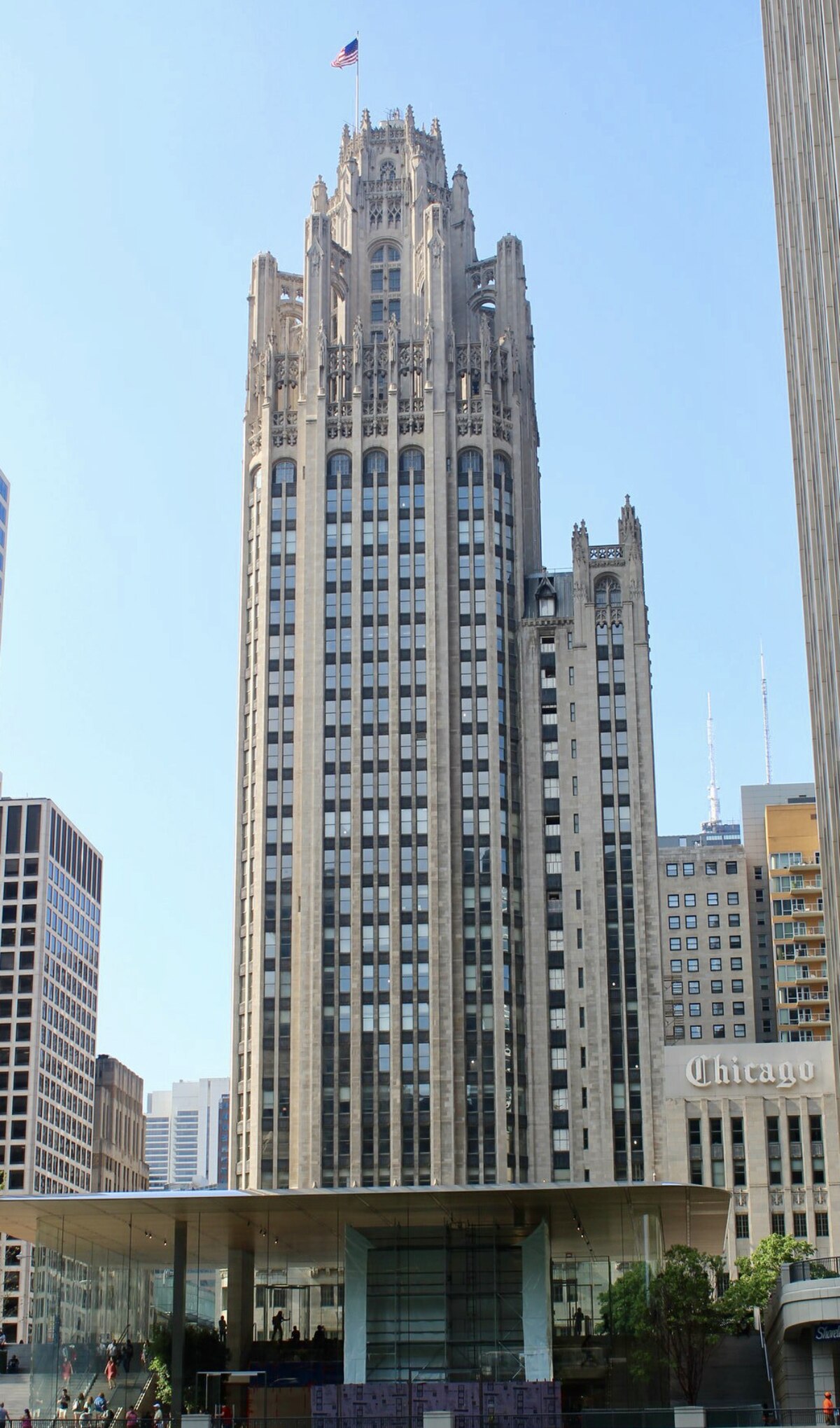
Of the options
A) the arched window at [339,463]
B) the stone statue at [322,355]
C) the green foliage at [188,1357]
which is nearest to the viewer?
the green foliage at [188,1357]

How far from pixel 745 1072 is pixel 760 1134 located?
491 cm

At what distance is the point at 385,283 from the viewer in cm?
17462

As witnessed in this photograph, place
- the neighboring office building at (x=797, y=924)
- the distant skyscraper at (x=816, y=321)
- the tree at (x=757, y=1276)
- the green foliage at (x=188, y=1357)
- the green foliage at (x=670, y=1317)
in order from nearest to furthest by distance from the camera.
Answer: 1. the distant skyscraper at (x=816, y=321)
2. the green foliage at (x=188, y=1357)
3. the green foliage at (x=670, y=1317)
4. the tree at (x=757, y=1276)
5. the neighboring office building at (x=797, y=924)

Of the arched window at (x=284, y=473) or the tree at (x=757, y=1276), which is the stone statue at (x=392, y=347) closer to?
the arched window at (x=284, y=473)

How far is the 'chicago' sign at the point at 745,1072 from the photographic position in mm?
150000

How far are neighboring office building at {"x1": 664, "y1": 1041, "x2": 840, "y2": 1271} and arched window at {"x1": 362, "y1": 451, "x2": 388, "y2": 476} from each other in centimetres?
5461

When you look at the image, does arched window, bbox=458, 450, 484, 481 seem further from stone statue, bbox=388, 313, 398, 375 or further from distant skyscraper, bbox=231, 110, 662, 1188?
stone statue, bbox=388, 313, 398, 375

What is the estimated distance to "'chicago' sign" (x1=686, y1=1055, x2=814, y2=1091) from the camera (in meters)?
150

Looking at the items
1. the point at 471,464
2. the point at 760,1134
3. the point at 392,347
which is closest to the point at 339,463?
the point at 471,464

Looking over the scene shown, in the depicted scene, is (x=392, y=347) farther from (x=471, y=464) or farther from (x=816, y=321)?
(x=816, y=321)

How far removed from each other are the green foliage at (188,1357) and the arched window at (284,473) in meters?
93.2

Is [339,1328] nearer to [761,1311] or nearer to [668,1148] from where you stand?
[761,1311]

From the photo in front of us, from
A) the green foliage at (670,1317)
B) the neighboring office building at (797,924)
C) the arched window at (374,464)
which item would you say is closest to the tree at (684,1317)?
the green foliage at (670,1317)

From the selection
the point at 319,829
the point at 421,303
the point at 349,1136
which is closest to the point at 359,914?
the point at 319,829
